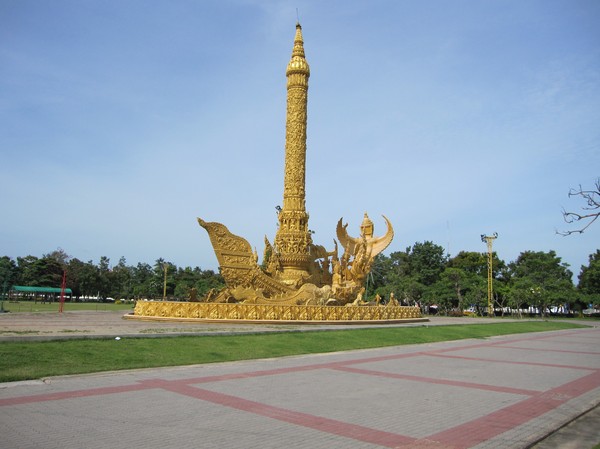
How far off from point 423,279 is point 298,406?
47.8 metres

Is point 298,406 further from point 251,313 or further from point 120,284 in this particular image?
point 120,284

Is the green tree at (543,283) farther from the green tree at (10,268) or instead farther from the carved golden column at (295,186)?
the green tree at (10,268)

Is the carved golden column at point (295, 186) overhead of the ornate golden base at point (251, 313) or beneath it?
overhead

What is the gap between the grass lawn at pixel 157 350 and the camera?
25.8ft

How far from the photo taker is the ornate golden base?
714 inches

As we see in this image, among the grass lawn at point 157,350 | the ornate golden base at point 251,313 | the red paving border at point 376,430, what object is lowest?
the red paving border at point 376,430

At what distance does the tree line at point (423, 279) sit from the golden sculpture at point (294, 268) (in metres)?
9.78

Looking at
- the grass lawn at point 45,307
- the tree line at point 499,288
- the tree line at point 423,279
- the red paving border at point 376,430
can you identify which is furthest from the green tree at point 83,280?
the red paving border at point 376,430

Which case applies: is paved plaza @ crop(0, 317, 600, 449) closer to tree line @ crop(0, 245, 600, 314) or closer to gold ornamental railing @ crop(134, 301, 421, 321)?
gold ornamental railing @ crop(134, 301, 421, 321)

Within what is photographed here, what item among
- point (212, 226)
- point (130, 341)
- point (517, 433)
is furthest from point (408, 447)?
point (212, 226)

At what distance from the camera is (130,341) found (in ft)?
33.0

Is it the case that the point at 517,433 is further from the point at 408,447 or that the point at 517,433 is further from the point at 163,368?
the point at 163,368

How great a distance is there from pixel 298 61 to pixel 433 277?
107 feet

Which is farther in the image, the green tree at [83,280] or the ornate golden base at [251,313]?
the green tree at [83,280]
